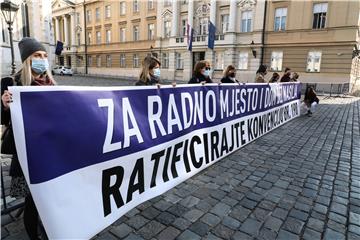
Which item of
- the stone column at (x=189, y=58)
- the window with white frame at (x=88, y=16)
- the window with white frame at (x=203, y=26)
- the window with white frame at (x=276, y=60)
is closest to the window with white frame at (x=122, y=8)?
the window with white frame at (x=88, y=16)

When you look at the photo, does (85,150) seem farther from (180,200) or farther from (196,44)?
(196,44)

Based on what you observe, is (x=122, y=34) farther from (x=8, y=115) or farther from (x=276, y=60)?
(x=8, y=115)

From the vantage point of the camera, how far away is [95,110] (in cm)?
236

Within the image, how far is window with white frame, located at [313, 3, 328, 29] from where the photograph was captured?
77.5ft

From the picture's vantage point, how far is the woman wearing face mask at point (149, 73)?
4.01m

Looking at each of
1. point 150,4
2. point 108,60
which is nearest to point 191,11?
point 150,4

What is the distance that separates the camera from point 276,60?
26.6 metres

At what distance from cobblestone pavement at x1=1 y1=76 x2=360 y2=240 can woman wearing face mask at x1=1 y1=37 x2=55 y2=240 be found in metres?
0.39

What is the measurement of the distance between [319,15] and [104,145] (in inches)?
1078

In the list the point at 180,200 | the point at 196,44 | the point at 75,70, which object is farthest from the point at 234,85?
the point at 75,70

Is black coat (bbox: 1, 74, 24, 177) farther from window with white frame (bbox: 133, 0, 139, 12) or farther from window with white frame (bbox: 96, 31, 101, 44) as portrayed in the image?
window with white frame (bbox: 96, 31, 101, 44)

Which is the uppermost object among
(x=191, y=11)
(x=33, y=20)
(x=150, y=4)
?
(x=150, y=4)

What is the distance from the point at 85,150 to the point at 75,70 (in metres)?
54.6

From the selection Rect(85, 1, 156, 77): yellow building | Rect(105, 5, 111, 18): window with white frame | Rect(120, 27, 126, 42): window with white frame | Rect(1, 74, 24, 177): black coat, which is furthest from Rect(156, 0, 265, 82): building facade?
Rect(1, 74, 24, 177): black coat
